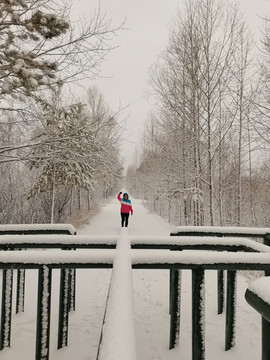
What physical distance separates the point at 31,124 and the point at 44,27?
2.33 m

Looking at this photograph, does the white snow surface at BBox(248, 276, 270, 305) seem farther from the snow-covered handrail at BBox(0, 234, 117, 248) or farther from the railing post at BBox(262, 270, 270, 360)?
the snow-covered handrail at BBox(0, 234, 117, 248)

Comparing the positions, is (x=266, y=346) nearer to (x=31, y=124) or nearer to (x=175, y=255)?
(x=175, y=255)

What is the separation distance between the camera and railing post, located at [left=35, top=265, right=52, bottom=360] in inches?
93.7

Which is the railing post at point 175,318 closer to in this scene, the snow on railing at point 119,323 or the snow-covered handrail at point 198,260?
the snow-covered handrail at point 198,260

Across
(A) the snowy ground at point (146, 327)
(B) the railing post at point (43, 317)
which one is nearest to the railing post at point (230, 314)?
(A) the snowy ground at point (146, 327)

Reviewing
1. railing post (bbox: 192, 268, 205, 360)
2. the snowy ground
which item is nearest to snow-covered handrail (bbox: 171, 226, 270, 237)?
the snowy ground

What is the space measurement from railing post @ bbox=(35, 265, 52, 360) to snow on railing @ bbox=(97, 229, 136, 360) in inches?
42.2

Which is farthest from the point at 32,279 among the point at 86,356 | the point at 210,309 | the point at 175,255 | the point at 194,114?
the point at 194,114

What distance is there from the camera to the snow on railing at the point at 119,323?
2.63ft

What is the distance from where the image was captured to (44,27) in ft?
19.5

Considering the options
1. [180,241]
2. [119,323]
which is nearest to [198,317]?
[180,241]

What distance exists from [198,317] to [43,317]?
4.71ft

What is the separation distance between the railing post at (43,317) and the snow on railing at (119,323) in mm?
1071

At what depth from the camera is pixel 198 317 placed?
240 centimetres
